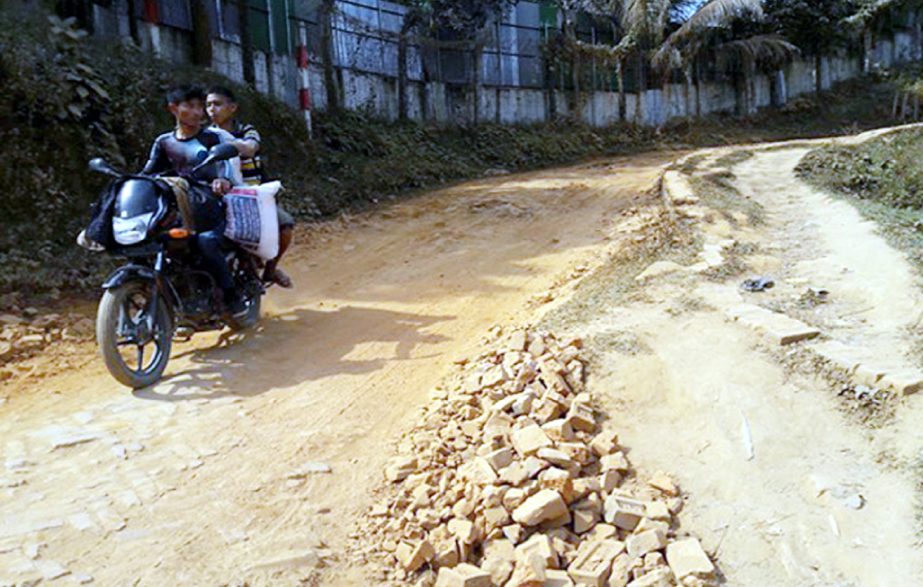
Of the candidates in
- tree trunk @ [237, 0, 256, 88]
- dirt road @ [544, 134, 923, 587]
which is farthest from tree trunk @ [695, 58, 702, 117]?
Answer: dirt road @ [544, 134, 923, 587]

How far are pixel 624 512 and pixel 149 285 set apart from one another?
2877 millimetres

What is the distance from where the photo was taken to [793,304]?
4.14 m

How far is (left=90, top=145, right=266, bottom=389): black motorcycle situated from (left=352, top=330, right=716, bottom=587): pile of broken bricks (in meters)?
1.67

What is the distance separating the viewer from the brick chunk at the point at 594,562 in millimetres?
2273

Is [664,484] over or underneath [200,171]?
underneath

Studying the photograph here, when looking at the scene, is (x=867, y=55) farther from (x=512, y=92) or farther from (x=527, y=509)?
(x=527, y=509)

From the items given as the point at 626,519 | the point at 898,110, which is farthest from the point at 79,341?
the point at 898,110

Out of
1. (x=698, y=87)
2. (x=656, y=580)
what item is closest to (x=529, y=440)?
(x=656, y=580)

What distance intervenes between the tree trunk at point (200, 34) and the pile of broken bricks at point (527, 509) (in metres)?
8.39

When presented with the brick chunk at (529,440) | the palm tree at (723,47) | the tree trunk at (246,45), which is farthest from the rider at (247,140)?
the palm tree at (723,47)

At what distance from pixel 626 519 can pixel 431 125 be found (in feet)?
44.1

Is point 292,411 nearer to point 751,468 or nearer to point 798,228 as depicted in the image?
point 751,468

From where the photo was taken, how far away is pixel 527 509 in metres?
2.49

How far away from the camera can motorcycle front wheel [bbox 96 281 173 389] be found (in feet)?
12.2
